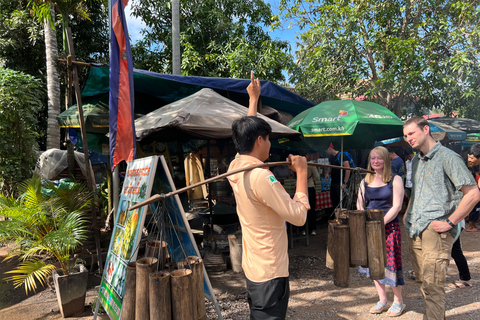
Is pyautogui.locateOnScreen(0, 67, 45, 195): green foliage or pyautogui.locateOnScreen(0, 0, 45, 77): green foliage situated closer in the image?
pyautogui.locateOnScreen(0, 67, 45, 195): green foliage

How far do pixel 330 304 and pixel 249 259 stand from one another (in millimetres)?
2431

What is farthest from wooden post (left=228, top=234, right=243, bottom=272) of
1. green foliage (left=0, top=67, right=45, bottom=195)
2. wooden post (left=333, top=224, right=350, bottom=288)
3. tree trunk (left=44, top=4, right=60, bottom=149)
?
tree trunk (left=44, top=4, right=60, bottom=149)

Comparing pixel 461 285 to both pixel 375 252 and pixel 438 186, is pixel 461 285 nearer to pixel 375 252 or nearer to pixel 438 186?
pixel 438 186

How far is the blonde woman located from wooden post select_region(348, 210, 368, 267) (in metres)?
0.88

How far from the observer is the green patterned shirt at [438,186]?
264cm

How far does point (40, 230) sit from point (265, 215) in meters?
3.62

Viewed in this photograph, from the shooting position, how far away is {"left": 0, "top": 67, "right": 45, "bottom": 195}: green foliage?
6.48 m

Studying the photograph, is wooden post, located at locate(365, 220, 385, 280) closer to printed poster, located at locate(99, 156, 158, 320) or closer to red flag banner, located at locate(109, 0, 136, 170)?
printed poster, located at locate(99, 156, 158, 320)

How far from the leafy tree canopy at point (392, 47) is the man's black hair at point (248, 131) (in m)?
8.98

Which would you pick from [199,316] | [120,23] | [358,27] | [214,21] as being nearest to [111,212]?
[120,23]

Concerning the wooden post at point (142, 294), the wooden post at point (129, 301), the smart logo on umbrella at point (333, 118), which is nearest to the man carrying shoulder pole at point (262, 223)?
the wooden post at point (142, 294)

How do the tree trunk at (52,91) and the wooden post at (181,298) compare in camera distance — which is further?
the tree trunk at (52,91)

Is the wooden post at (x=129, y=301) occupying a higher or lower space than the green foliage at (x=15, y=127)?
lower

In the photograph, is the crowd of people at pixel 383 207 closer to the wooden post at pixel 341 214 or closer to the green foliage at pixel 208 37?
the wooden post at pixel 341 214
